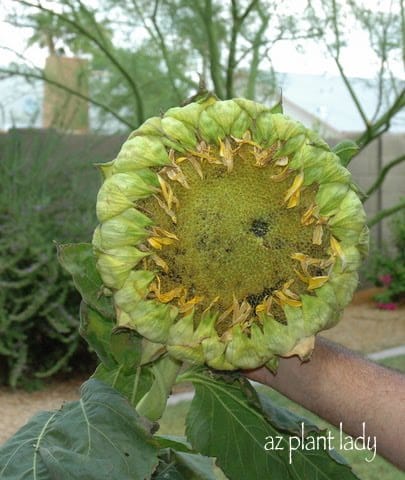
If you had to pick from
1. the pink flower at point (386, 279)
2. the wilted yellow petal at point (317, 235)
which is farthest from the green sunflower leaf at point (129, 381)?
the pink flower at point (386, 279)

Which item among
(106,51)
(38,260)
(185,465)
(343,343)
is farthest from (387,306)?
(185,465)

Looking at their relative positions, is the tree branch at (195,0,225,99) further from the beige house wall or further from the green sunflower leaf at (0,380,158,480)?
the green sunflower leaf at (0,380,158,480)

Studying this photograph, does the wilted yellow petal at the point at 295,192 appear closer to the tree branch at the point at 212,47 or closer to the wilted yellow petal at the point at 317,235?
the wilted yellow petal at the point at 317,235

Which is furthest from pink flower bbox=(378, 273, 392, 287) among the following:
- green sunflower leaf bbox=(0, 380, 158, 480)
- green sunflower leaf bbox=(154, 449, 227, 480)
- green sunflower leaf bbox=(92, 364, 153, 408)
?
green sunflower leaf bbox=(0, 380, 158, 480)

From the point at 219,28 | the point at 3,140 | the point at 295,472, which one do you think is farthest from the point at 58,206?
the point at 295,472

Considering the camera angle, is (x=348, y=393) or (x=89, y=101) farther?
(x=89, y=101)

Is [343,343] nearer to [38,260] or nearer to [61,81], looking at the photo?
[38,260]

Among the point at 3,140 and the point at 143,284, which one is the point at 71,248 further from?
the point at 3,140
